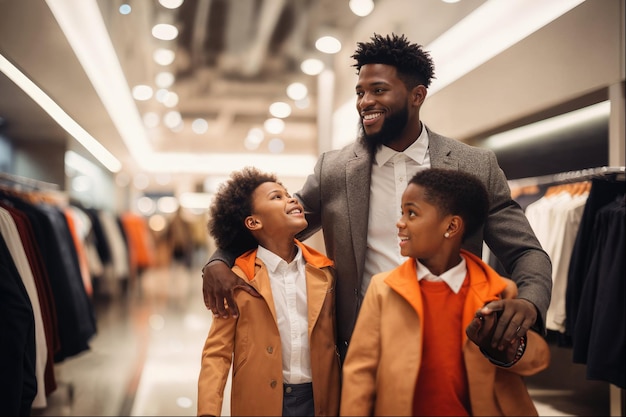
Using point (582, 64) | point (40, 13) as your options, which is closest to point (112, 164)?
point (40, 13)

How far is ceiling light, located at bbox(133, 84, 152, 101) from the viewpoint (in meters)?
7.44

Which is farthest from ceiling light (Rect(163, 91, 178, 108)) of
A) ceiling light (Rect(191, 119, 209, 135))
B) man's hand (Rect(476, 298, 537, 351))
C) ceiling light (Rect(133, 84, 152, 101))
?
man's hand (Rect(476, 298, 537, 351))

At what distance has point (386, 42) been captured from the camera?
6.01ft

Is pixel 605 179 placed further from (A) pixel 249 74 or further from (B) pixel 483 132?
(A) pixel 249 74

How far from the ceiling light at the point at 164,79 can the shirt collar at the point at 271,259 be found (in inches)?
219

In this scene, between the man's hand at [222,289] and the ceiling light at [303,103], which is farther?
the ceiling light at [303,103]

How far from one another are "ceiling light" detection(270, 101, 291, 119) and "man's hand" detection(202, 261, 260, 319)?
6.84 meters

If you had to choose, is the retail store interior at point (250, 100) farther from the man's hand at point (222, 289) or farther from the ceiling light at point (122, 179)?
the ceiling light at point (122, 179)

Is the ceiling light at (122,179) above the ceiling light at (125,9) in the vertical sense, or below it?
below

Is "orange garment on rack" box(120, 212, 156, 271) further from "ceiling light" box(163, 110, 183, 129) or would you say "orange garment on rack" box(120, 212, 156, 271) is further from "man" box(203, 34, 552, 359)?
"man" box(203, 34, 552, 359)

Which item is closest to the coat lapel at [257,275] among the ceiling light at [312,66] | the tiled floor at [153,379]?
the tiled floor at [153,379]

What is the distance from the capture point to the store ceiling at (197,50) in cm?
416

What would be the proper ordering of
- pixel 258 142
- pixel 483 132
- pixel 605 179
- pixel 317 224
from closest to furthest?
pixel 317 224
pixel 605 179
pixel 483 132
pixel 258 142

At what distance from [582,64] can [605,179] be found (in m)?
0.80
